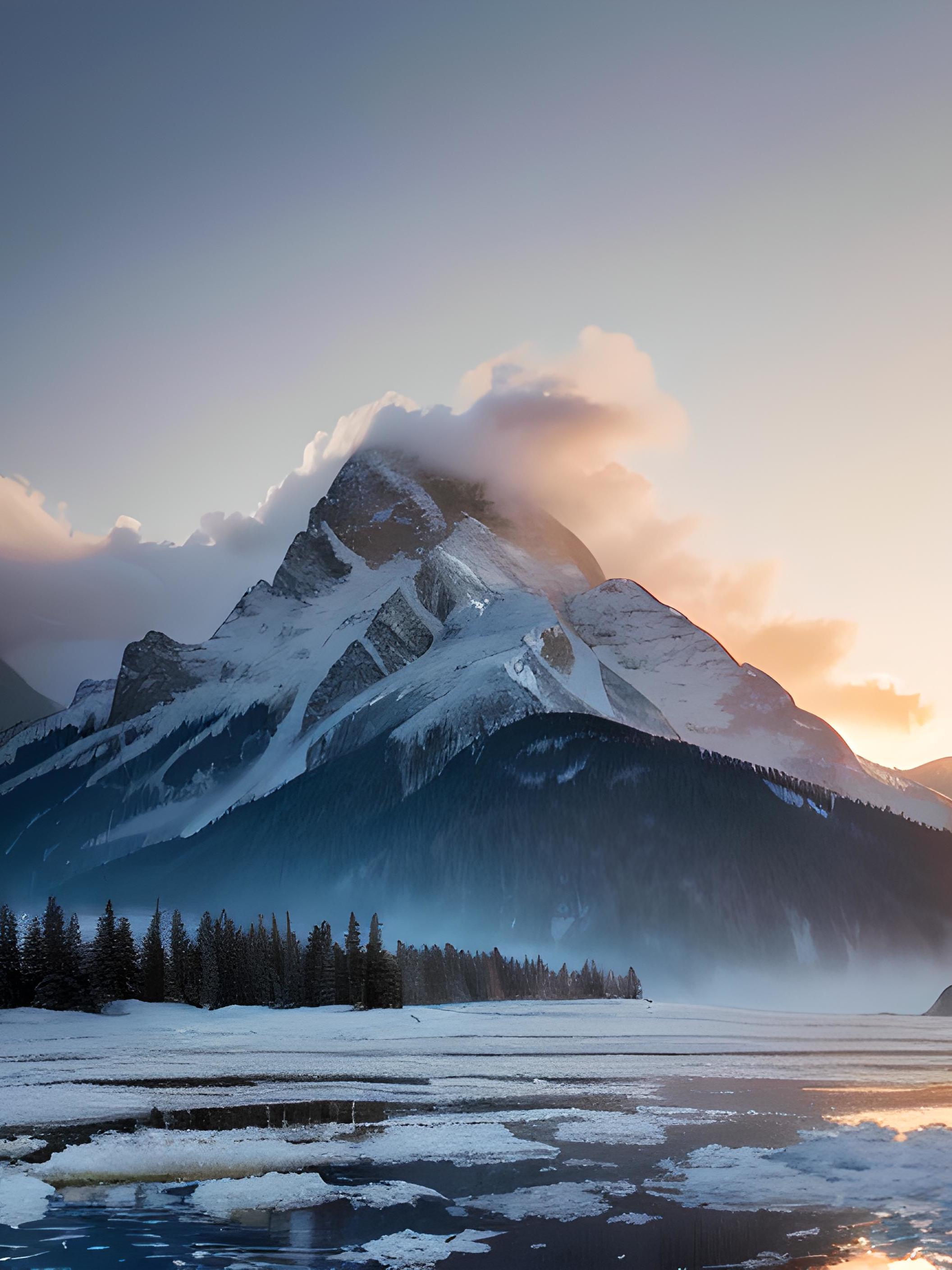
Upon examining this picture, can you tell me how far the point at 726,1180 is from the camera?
33.8 metres

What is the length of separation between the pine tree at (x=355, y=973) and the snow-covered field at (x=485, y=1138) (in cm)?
5032

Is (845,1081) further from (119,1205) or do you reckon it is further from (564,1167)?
(119,1205)

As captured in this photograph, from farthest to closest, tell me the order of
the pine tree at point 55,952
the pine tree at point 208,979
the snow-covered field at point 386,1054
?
the pine tree at point 208,979, the pine tree at point 55,952, the snow-covered field at point 386,1054

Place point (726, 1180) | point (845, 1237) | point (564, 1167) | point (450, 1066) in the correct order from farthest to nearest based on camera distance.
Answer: point (450, 1066)
point (564, 1167)
point (726, 1180)
point (845, 1237)

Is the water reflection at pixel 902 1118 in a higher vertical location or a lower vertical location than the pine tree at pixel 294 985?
lower

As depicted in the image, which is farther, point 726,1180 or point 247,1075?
point 247,1075

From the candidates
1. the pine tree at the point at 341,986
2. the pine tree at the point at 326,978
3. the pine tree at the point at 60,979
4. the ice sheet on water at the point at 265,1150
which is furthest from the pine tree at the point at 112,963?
the ice sheet on water at the point at 265,1150

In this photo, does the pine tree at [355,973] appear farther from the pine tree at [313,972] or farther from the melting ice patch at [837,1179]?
the melting ice patch at [837,1179]

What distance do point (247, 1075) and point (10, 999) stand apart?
2571 inches

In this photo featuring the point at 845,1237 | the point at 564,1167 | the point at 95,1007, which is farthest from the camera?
the point at 95,1007

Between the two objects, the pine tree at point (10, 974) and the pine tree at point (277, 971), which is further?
the pine tree at point (277, 971)

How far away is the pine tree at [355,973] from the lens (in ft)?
457

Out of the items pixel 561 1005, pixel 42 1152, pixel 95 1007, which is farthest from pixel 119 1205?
pixel 561 1005

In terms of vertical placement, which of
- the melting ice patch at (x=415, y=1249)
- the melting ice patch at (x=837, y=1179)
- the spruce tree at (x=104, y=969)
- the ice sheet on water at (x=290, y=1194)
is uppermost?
the spruce tree at (x=104, y=969)
